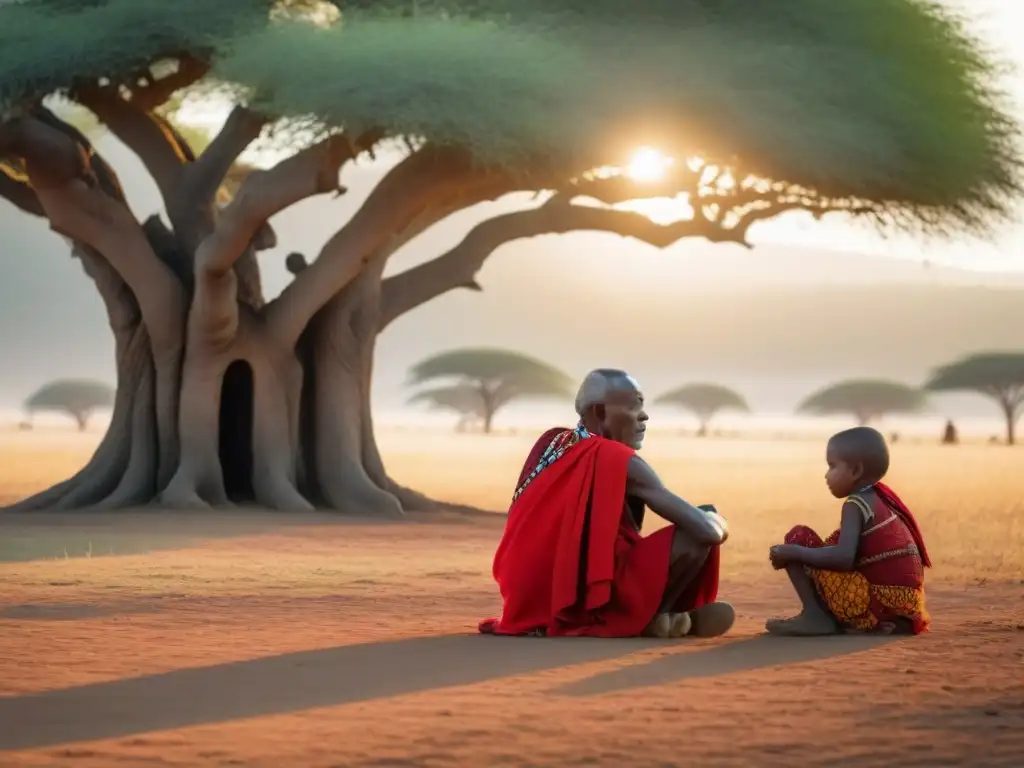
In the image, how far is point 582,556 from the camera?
328 inches

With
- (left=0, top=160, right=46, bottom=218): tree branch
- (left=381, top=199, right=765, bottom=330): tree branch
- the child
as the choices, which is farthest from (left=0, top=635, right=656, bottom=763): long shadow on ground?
(left=0, top=160, right=46, bottom=218): tree branch

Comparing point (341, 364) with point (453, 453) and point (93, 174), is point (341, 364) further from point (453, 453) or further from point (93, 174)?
point (453, 453)

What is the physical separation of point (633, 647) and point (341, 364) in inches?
551

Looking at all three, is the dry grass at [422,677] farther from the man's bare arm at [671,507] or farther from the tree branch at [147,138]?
the tree branch at [147,138]

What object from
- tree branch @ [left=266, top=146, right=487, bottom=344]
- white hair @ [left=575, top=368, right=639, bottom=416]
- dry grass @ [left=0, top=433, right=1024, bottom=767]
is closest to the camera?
dry grass @ [left=0, top=433, right=1024, bottom=767]

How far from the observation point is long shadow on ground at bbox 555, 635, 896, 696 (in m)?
7.04

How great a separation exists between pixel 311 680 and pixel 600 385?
7.20ft

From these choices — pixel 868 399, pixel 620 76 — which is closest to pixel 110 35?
pixel 620 76

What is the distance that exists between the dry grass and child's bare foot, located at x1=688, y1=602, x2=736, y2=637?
14 centimetres

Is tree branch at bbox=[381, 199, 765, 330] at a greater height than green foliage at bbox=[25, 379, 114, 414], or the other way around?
green foliage at bbox=[25, 379, 114, 414]

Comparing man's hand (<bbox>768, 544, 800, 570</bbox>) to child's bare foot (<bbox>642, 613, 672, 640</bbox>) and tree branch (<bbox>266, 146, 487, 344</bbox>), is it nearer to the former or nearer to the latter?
child's bare foot (<bbox>642, 613, 672, 640</bbox>)

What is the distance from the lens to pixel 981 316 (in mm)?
187500

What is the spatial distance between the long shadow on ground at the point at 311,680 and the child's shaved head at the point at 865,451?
34.9 inches

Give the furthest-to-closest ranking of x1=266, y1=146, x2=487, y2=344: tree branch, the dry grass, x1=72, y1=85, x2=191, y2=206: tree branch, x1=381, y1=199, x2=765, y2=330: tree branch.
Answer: x1=381, y1=199, x2=765, y2=330: tree branch < x1=72, y1=85, x2=191, y2=206: tree branch < x1=266, y1=146, x2=487, y2=344: tree branch < the dry grass
